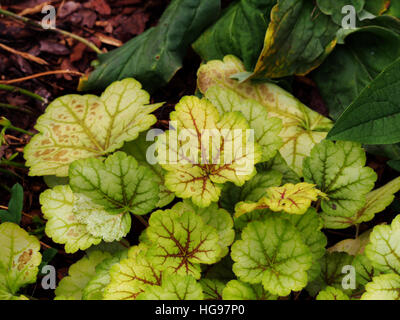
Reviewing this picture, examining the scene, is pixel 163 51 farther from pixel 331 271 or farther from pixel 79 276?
pixel 331 271

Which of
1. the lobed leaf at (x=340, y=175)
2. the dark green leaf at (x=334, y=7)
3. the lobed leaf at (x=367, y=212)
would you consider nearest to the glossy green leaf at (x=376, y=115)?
the lobed leaf at (x=340, y=175)

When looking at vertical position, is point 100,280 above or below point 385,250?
below

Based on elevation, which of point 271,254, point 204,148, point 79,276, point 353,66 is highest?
point 353,66

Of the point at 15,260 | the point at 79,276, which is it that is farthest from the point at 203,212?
the point at 15,260

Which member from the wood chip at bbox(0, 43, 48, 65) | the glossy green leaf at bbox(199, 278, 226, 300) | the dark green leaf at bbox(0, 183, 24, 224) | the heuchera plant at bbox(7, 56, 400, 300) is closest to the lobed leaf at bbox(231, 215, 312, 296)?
the heuchera plant at bbox(7, 56, 400, 300)

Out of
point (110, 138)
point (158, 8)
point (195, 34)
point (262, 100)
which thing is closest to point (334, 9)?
point (262, 100)

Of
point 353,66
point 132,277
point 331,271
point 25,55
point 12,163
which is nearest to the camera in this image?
point 132,277

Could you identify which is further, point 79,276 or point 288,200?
point 79,276
